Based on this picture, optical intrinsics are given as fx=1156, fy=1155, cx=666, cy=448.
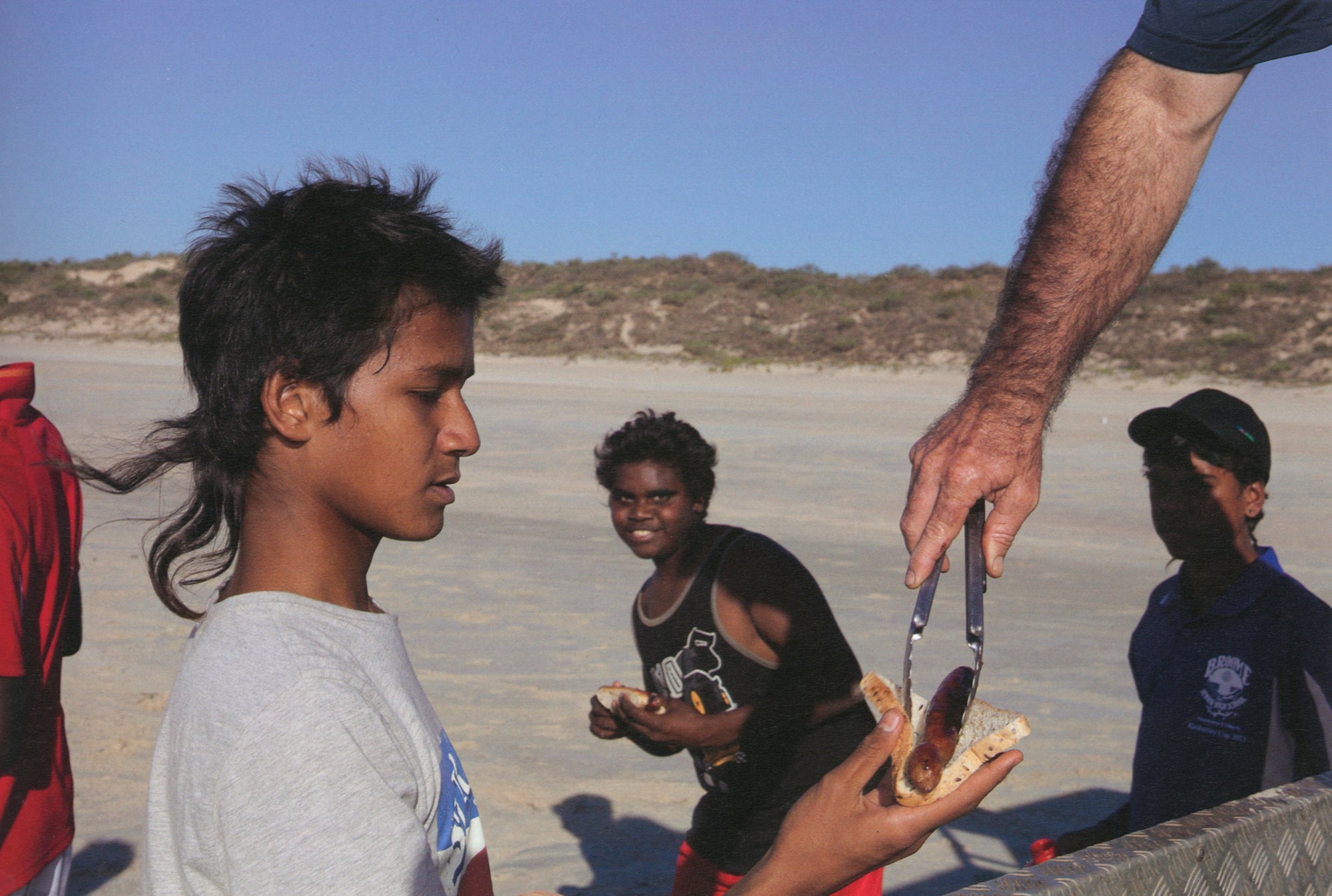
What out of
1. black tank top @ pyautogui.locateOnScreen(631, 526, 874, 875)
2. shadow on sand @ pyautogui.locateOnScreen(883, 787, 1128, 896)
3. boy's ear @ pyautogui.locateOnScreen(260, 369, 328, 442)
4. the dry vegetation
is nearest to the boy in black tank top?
black tank top @ pyautogui.locateOnScreen(631, 526, 874, 875)

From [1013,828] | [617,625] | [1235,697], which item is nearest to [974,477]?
[1235,697]

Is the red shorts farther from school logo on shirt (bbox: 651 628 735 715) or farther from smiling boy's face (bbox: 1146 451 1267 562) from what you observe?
smiling boy's face (bbox: 1146 451 1267 562)

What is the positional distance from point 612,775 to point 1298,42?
4.36 meters

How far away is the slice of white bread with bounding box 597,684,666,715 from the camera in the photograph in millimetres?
3266

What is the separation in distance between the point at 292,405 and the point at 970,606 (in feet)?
3.15

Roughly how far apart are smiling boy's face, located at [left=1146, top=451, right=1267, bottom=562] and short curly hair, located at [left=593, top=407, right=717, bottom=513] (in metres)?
1.34

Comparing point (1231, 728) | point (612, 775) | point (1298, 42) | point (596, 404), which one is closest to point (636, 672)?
point (612, 775)

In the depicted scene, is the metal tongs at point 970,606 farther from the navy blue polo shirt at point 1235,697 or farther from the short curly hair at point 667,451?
the short curly hair at point 667,451

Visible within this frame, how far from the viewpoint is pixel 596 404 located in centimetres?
2442

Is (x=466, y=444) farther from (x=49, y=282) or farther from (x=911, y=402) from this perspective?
(x=49, y=282)

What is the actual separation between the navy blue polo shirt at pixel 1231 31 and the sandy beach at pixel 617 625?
81.0 inches

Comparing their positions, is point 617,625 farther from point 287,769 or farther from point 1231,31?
point 287,769

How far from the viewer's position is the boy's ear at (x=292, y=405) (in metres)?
1.53

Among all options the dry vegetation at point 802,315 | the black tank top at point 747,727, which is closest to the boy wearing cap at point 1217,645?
the black tank top at point 747,727
